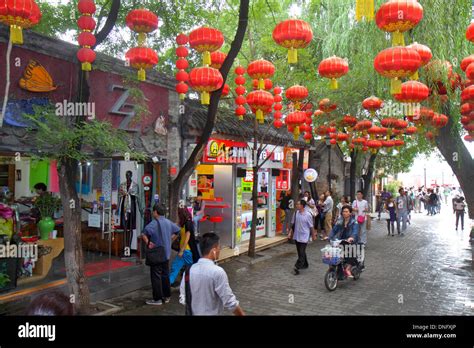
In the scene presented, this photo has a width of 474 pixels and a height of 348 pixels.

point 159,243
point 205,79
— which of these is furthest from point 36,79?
point 159,243

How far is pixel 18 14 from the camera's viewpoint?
4.62 metres

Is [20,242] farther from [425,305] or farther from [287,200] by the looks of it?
[287,200]

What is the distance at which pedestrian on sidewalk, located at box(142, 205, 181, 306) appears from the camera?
739 cm

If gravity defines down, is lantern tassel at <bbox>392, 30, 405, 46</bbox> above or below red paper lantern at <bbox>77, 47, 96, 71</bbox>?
above

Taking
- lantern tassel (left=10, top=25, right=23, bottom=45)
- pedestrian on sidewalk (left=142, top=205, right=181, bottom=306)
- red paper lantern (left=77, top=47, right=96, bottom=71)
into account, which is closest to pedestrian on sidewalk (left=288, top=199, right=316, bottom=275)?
pedestrian on sidewalk (left=142, top=205, right=181, bottom=306)

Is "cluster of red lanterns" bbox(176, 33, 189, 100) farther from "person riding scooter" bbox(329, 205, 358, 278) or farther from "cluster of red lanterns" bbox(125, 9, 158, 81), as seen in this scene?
"person riding scooter" bbox(329, 205, 358, 278)

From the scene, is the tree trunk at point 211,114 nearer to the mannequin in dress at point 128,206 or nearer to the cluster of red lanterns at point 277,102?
the mannequin in dress at point 128,206

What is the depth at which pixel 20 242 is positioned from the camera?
7312 millimetres

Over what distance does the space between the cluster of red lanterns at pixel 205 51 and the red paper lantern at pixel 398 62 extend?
8.29 ft

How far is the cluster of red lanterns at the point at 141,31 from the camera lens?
19.4 ft

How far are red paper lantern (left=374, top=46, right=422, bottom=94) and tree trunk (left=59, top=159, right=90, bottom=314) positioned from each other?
505 cm

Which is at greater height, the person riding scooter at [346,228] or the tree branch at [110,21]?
the tree branch at [110,21]

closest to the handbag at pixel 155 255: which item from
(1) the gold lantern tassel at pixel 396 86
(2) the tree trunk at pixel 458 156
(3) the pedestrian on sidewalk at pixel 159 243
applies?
(3) the pedestrian on sidewalk at pixel 159 243

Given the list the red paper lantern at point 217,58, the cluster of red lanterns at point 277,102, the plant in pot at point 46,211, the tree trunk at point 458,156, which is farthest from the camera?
the cluster of red lanterns at point 277,102
